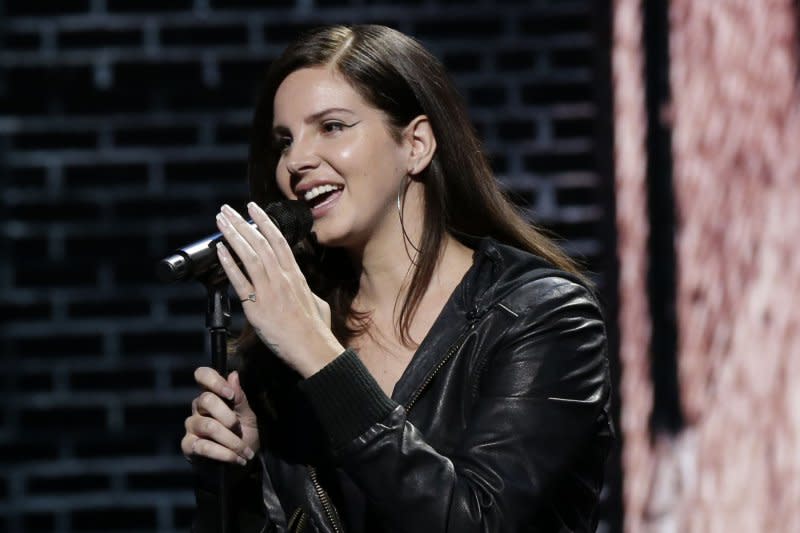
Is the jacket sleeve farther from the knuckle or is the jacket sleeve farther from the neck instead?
the neck

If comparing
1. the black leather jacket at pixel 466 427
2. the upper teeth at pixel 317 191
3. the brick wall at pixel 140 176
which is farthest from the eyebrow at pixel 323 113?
the brick wall at pixel 140 176

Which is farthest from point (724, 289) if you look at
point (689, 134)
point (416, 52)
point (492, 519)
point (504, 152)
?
point (492, 519)

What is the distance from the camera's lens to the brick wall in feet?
10.5

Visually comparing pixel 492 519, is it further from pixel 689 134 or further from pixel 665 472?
pixel 689 134

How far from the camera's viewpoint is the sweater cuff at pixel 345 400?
1.69m

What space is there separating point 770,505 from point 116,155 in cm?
172

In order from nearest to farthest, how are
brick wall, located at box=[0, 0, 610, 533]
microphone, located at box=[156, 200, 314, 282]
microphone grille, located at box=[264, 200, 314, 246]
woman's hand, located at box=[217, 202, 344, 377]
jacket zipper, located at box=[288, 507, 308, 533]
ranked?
microphone, located at box=[156, 200, 314, 282] < woman's hand, located at box=[217, 202, 344, 377] < microphone grille, located at box=[264, 200, 314, 246] < jacket zipper, located at box=[288, 507, 308, 533] < brick wall, located at box=[0, 0, 610, 533]

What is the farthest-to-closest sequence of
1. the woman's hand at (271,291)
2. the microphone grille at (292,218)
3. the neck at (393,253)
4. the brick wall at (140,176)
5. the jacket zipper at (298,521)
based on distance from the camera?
the brick wall at (140,176) < the neck at (393,253) < the jacket zipper at (298,521) < the microphone grille at (292,218) < the woman's hand at (271,291)

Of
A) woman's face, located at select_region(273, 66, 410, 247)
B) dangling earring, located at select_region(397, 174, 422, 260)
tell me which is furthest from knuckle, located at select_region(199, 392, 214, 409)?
dangling earring, located at select_region(397, 174, 422, 260)

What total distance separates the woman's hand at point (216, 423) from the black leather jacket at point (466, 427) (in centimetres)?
11

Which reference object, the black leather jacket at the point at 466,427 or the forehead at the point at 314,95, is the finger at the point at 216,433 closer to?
the black leather jacket at the point at 466,427

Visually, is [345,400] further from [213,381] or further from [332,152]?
[332,152]

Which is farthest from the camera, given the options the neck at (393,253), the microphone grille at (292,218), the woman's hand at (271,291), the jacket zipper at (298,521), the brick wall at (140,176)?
the brick wall at (140,176)

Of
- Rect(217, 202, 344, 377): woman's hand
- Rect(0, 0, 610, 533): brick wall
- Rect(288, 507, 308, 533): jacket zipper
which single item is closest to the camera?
Rect(217, 202, 344, 377): woman's hand
